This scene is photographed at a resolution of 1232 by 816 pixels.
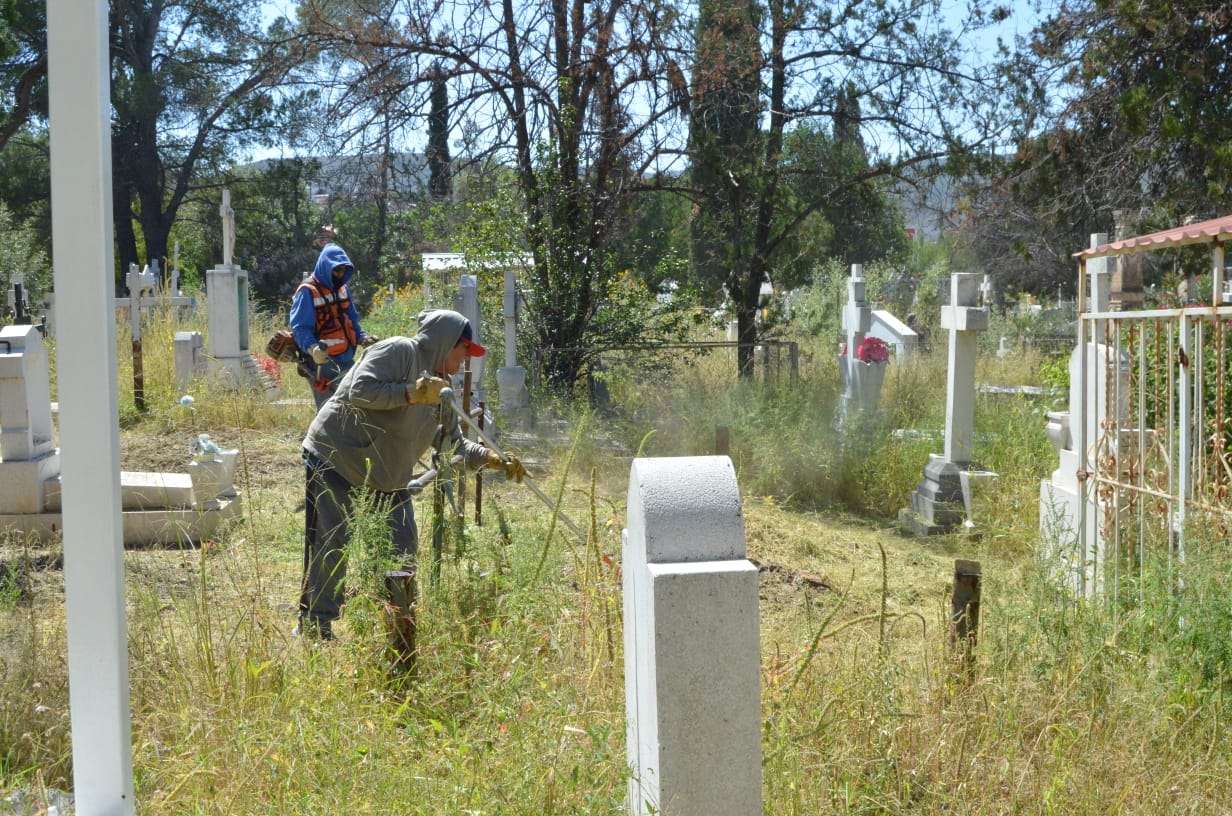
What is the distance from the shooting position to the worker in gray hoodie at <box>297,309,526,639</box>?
5.08 m

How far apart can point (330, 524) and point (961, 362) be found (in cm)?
604

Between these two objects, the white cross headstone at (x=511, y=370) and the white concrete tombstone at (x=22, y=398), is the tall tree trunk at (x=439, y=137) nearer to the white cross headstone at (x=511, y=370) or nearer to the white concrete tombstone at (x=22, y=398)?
the white cross headstone at (x=511, y=370)

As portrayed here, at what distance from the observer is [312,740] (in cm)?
321

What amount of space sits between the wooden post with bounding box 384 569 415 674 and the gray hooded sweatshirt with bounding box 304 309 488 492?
51.3 inches

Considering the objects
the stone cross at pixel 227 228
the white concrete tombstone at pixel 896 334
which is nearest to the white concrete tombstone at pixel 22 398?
the stone cross at pixel 227 228

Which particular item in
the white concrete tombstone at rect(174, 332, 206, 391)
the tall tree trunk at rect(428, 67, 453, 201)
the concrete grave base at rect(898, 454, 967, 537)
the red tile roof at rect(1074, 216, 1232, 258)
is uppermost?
the tall tree trunk at rect(428, 67, 453, 201)

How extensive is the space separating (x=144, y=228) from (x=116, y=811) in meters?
28.9

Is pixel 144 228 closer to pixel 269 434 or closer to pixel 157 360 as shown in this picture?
pixel 157 360

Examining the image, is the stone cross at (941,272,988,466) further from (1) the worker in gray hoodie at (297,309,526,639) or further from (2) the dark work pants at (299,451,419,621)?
(2) the dark work pants at (299,451,419,621)

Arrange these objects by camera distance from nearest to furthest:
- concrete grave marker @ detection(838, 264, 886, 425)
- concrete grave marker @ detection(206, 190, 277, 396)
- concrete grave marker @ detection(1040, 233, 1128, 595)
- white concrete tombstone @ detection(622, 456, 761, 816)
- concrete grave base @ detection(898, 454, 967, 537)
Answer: white concrete tombstone @ detection(622, 456, 761, 816)
concrete grave marker @ detection(1040, 233, 1128, 595)
concrete grave base @ detection(898, 454, 967, 537)
concrete grave marker @ detection(838, 264, 886, 425)
concrete grave marker @ detection(206, 190, 277, 396)

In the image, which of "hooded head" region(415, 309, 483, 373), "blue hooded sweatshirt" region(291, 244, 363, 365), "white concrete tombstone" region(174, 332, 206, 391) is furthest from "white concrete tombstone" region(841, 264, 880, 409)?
"white concrete tombstone" region(174, 332, 206, 391)

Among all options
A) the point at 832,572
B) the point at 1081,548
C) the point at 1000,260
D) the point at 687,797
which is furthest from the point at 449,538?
the point at 1000,260

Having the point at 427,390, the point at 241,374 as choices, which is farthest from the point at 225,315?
the point at 427,390

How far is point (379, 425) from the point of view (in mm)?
5223
